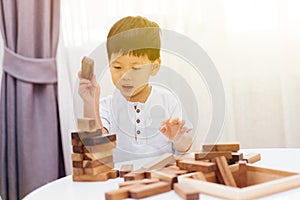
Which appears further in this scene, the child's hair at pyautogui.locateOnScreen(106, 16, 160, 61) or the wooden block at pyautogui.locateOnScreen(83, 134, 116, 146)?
the child's hair at pyautogui.locateOnScreen(106, 16, 160, 61)

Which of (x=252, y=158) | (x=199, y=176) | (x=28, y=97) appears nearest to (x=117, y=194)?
(x=199, y=176)

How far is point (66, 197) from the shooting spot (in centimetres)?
76

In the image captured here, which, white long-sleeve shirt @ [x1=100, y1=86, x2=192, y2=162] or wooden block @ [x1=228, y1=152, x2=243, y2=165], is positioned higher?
white long-sleeve shirt @ [x1=100, y1=86, x2=192, y2=162]

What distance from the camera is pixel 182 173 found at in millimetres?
772

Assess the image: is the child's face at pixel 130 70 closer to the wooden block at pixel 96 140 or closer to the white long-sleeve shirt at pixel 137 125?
the white long-sleeve shirt at pixel 137 125

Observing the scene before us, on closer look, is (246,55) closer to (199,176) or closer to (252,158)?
(252,158)

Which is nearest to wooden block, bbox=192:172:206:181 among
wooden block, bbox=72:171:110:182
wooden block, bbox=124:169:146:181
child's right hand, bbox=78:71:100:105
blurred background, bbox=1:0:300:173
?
wooden block, bbox=124:169:146:181

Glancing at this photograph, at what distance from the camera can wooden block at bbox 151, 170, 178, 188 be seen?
74cm

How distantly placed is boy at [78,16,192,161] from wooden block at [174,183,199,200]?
26cm

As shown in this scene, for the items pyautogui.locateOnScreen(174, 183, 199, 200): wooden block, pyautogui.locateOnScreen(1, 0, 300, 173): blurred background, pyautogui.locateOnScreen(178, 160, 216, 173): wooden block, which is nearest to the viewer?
pyautogui.locateOnScreen(174, 183, 199, 200): wooden block

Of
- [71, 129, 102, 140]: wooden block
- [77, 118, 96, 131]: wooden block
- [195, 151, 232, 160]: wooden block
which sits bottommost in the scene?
[195, 151, 232, 160]: wooden block

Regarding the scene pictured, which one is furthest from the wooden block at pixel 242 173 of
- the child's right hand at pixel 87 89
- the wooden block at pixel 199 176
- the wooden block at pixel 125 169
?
the child's right hand at pixel 87 89

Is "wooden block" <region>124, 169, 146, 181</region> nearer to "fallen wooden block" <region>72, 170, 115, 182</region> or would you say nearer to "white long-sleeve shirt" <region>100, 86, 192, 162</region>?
"fallen wooden block" <region>72, 170, 115, 182</region>

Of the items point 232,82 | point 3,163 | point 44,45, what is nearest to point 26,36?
point 44,45
